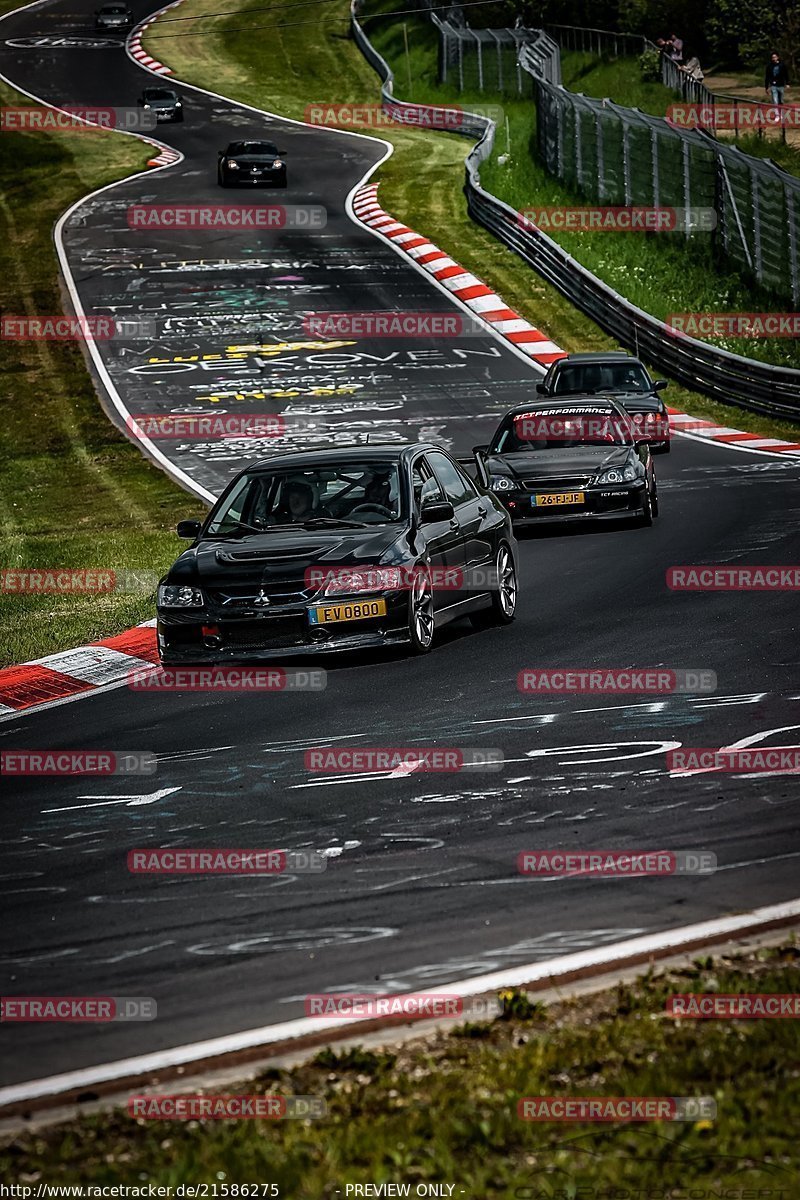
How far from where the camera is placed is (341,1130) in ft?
15.0

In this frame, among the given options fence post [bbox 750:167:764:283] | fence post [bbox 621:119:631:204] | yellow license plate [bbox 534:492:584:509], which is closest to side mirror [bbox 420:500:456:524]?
yellow license plate [bbox 534:492:584:509]

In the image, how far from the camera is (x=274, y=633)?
11.7 m

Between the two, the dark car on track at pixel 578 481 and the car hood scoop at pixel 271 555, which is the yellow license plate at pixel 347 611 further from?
the dark car on track at pixel 578 481

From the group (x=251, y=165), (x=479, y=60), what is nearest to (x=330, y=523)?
(x=251, y=165)

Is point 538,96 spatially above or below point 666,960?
above

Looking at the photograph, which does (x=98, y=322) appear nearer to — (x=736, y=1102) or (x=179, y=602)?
(x=179, y=602)

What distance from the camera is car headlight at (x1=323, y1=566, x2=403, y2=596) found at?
38.4 feet

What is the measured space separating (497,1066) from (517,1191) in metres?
0.78

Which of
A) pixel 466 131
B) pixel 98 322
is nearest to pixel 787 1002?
pixel 98 322

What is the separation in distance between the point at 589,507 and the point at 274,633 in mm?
6854

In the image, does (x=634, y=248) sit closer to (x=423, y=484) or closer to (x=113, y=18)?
(x=423, y=484)

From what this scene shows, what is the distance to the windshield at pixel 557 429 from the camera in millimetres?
18594

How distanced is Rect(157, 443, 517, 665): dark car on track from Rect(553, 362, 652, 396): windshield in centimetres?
1121

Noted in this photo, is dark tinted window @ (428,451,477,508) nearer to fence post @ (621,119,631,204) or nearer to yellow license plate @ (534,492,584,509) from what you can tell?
yellow license plate @ (534,492,584,509)
